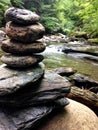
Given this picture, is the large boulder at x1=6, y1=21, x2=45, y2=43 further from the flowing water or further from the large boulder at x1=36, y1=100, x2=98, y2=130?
the flowing water

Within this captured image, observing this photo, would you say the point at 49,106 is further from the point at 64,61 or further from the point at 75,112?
the point at 64,61

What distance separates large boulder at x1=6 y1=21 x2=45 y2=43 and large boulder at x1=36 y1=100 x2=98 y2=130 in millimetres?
1998

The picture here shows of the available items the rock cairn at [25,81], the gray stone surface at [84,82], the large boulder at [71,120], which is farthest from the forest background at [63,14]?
the rock cairn at [25,81]

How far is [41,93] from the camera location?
620cm

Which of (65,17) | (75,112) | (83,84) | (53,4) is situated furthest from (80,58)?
(65,17)

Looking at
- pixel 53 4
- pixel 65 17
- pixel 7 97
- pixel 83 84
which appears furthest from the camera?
pixel 65 17

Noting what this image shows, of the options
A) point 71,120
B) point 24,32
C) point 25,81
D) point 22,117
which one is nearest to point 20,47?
point 24,32

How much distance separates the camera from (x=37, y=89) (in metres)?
6.19

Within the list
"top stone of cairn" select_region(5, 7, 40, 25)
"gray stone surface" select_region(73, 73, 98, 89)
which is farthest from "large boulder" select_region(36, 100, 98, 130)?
"gray stone surface" select_region(73, 73, 98, 89)

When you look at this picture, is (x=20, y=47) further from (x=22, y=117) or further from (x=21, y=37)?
(x=22, y=117)

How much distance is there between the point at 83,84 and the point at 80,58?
7.61 m

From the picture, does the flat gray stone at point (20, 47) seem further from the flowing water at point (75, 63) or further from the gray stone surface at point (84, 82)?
the flowing water at point (75, 63)

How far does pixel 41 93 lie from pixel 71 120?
42.0 inches

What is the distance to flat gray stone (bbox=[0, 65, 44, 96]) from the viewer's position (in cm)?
539
